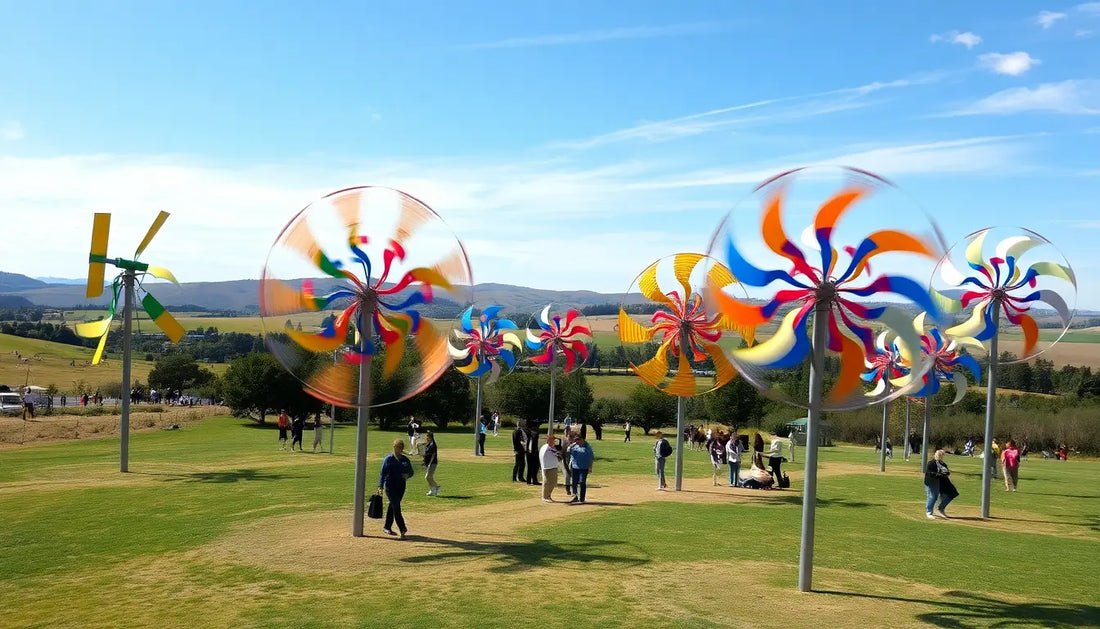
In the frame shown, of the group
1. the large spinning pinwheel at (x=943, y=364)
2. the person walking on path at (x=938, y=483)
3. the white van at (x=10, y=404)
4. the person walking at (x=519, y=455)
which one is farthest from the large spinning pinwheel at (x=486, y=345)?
the white van at (x=10, y=404)

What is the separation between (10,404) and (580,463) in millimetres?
52099

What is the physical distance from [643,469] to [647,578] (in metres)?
15.3

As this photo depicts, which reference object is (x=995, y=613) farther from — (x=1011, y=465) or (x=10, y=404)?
(x=10, y=404)

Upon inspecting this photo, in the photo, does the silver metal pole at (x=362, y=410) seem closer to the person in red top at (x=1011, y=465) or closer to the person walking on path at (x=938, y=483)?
the person walking on path at (x=938, y=483)

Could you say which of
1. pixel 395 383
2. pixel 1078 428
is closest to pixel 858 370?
pixel 395 383

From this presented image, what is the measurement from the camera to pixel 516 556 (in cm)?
1348

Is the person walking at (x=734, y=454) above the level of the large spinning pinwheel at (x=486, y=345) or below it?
below

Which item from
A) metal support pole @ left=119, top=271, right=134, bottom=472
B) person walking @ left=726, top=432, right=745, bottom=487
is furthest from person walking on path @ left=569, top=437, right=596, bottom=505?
metal support pole @ left=119, top=271, right=134, bottom=472

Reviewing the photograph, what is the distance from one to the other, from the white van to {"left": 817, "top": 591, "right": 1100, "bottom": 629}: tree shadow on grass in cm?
5248

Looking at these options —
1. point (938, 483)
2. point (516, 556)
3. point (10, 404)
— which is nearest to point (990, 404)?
point (938, 483)

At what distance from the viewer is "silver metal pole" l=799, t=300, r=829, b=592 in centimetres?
1114

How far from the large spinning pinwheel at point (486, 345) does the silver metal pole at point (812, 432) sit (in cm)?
1679

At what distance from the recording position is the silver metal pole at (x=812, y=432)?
11.1m

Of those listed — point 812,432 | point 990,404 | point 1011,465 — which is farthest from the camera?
point 1011,465
